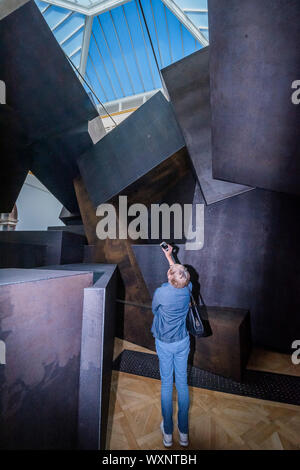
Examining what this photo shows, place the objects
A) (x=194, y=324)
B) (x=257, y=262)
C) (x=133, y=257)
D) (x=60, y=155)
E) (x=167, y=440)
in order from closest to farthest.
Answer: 1. (x=167, y=440)
2. (x=194, y=324)
3. (x=257, y=262)
4. (x=133, y=257)
5. (x=60, y=155)

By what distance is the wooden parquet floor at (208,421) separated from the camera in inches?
69.9

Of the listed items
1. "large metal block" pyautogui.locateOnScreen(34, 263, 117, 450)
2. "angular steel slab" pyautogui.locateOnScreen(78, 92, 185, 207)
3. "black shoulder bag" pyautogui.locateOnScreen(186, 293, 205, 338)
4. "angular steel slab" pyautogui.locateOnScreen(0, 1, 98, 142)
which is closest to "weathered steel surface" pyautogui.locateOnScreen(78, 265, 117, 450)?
"large metal block" pyautogui.locateOnScreen(34, 263, 117, 450)

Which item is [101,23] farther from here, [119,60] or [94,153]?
[94,153]

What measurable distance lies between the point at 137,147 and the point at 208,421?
12.0 feet

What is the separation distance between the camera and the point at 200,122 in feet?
10.0

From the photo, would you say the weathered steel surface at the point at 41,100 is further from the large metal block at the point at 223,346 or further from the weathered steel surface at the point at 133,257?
the large metal block at the point at 223,346

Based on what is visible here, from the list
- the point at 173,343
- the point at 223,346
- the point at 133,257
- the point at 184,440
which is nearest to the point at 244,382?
the point at 223,346

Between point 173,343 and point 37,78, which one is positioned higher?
point 37,78

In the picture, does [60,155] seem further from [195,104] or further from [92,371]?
[92,371]

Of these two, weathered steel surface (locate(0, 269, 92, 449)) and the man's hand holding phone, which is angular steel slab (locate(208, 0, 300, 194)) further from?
weathered steel surface (locate(0, 269, 92, 449))

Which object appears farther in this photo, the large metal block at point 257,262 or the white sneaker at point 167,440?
Answer: the large metal block at point 257,262

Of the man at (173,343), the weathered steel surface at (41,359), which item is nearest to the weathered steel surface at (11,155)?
the weathered steel surface at (41,359)

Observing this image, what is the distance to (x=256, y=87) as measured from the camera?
6.02 feet

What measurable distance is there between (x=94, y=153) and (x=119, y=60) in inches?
610
